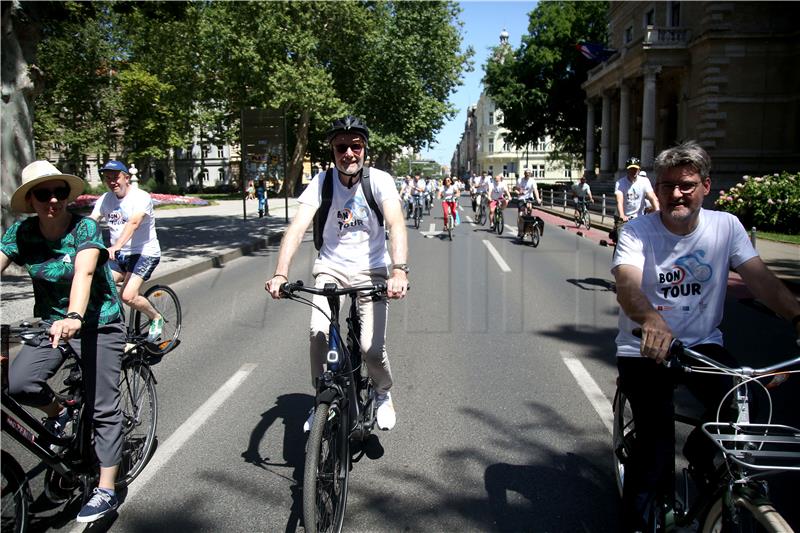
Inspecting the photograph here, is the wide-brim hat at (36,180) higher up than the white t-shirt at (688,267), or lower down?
higher up

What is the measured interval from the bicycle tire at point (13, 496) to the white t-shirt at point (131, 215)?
151 inches

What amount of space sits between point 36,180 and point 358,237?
176 centimetres

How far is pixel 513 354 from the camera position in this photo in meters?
6.66

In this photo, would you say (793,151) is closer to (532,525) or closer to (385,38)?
(385,38)

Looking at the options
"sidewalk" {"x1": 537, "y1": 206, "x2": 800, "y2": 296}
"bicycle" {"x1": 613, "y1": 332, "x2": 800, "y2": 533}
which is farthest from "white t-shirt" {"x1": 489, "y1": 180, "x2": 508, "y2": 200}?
"bicycle" {"x1": 613, "y1": 332, "x2": 800, "y2": 533}

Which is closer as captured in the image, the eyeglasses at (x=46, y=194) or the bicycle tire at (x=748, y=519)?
the bicycle tire at (x=748, y=519)

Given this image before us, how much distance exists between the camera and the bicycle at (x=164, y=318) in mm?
6875

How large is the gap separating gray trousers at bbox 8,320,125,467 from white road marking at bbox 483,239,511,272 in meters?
9.97

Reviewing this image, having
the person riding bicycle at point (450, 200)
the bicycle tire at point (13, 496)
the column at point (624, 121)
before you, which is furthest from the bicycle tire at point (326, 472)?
the column at point (624, 121)

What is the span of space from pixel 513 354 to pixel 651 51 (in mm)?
33435

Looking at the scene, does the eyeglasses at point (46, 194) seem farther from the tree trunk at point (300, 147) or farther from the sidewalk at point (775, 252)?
the tree trunk at point (300, 147)

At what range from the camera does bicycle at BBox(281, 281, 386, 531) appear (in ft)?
9.57

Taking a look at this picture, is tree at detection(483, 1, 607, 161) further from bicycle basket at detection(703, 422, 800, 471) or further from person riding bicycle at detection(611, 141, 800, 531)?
bicycle basket at detection(703, 422, 800, 471)

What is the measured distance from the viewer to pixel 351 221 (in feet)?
13.3
